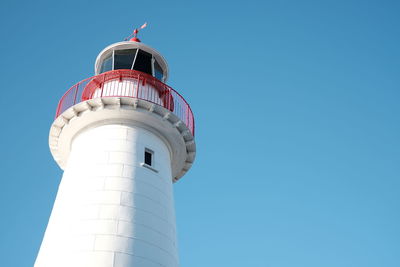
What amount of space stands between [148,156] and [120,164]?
3.72 feet

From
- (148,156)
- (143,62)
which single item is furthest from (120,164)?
(143,62)

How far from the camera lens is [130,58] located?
1549cm

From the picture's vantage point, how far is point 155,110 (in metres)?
13.5

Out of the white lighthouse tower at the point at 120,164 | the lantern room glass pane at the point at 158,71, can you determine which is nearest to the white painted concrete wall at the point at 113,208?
the white lighthouse tower at the point at 120,164

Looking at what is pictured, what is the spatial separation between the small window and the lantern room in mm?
3477

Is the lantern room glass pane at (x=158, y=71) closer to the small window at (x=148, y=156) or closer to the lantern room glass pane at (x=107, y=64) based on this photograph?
the lantern room glass pane at (x=107, y=64)

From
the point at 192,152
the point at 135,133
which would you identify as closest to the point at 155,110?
the point at 135,133

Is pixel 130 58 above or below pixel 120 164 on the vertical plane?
above

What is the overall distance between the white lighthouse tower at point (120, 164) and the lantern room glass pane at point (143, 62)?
3 cm

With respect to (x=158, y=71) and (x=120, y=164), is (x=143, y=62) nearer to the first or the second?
(x=158, y=71)

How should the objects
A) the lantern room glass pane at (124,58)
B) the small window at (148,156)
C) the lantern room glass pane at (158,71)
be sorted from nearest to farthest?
the small window at (148,156)
the lantern room glass pane at (124,58)
the lantern room glass pane at (158,71)

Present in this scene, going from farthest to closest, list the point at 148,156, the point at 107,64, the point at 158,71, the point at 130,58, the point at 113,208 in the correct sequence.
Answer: the point at 158,71, the point at 107,64, the point at 130,58, the point at 148,156, the point at 113,208

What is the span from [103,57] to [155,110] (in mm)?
3727

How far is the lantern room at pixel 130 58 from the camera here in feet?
50.4
